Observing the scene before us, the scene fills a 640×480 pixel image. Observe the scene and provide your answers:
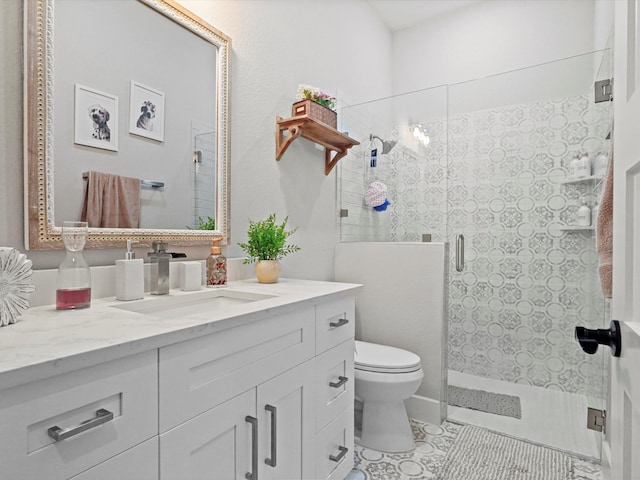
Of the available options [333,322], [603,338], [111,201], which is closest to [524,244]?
[333,322]

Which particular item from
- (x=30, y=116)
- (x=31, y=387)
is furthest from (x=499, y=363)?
(x=30, y=116)

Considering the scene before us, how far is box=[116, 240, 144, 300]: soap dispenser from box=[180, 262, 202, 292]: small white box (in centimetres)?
20

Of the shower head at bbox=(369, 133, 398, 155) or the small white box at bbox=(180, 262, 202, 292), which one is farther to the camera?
the shower head at bbox=(369, 133, 398, 155)

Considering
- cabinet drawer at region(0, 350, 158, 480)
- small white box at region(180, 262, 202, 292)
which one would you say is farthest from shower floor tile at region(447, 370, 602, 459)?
cabinet drawer at region(0, 350, 158, 480)

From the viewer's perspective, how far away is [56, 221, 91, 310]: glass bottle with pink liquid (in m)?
1.02

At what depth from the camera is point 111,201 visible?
1271 mm

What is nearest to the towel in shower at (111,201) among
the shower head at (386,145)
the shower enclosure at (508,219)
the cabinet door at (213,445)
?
the cabinet door at (213,445)

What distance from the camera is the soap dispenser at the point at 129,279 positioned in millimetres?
1189

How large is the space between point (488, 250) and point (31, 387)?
2361mm

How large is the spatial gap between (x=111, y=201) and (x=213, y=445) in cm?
85

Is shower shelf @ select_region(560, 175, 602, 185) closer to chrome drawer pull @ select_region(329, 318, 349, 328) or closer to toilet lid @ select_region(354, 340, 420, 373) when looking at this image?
toilet lid @ select_region(354, 340, 420, 373)

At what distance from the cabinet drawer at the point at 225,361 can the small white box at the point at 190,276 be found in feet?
1.46

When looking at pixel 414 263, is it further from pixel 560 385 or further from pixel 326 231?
pixel 560 385

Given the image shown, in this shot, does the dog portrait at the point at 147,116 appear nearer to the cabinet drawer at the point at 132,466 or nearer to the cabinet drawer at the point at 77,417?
the cabinet drawer at the point at 77,417
